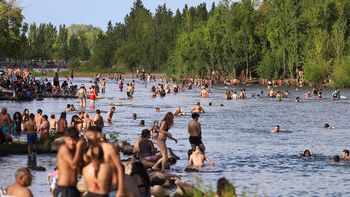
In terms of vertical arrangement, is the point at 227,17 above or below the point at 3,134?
above

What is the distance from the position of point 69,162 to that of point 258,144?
99.1ft

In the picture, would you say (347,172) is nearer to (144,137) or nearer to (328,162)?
(328,162)

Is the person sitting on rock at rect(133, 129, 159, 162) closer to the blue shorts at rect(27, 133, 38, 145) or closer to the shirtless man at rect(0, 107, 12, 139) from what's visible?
the blue shorts at rect(27, 133, 38, 145)

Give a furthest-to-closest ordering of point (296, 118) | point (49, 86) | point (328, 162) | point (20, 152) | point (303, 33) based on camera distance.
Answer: point (303, 33) < point (49, 86) < point (296, 118) < point (328, 162) < point (20, 152)

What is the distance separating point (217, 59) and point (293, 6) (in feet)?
67.9

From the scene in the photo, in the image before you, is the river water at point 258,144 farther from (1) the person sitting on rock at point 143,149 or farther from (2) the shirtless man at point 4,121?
(2) the shirtless man at point 4,121

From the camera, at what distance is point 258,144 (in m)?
43.8

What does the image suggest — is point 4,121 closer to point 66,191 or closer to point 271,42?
point 66,191

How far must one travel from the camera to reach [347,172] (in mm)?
32281

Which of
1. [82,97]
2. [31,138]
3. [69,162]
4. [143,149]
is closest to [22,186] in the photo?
[69,162]

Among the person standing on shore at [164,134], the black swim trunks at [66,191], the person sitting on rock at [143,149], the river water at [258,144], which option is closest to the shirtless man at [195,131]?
the river water at [258,144]

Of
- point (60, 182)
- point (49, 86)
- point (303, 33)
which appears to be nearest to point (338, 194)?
point (60, 182)

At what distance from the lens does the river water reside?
28391 mm

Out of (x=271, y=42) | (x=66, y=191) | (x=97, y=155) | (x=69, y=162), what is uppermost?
(x=271, y=42)
